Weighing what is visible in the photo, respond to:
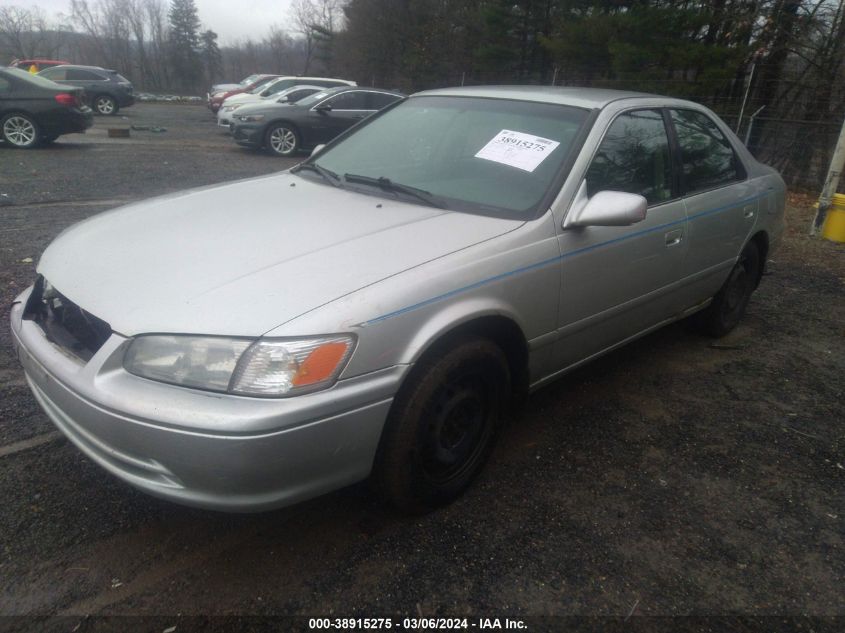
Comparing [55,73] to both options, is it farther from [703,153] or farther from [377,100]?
[703,153]

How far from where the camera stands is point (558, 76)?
18062 millimetres

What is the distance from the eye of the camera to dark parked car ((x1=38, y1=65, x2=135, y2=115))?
777 inches

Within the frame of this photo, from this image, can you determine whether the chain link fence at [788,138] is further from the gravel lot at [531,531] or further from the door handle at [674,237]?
the gravel lot at [531,531]

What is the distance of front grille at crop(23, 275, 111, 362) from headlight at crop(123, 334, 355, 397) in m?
0.30

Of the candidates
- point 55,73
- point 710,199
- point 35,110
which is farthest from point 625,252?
point 55,73

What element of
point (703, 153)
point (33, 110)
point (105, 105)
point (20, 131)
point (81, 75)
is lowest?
point (105, 105)

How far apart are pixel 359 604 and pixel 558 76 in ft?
60.5

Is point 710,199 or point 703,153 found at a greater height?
point 703,153

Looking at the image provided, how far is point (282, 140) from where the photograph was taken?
40.6ft

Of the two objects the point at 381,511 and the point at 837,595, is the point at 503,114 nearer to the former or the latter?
the point at 381,511

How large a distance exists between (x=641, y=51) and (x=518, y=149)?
13470mm

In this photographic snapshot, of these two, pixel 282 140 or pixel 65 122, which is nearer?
pixel 65 122

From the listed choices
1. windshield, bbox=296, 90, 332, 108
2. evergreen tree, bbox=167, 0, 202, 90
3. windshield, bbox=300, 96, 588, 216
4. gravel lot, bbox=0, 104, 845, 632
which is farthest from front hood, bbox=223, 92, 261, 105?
evergreen tree, bbox=167, 0, 202, 90

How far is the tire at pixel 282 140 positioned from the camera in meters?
12.2
